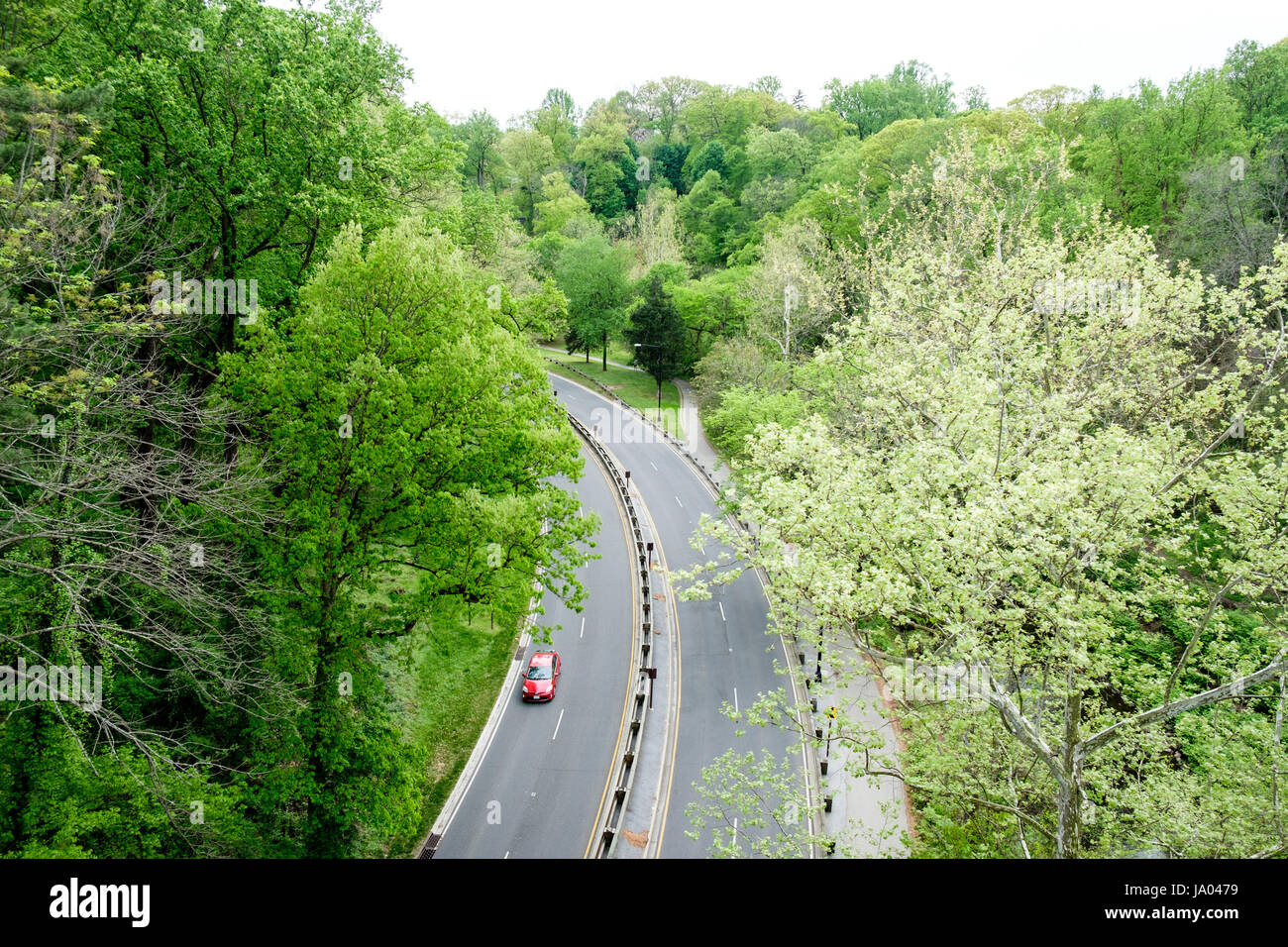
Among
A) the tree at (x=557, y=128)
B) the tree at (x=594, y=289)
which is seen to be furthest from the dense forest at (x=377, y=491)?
the tree at (x=557, y=128)

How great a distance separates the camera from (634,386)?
68312 mm

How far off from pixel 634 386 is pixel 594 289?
1081 centimetres

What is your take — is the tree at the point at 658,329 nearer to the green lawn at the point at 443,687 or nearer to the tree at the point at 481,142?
the green lawn at the point at 443,687

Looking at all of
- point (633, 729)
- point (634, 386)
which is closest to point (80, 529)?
point (633, 729)

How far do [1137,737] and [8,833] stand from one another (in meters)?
20.7

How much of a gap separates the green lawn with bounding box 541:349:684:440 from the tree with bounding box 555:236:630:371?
3.69m

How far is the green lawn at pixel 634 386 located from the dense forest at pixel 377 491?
116 feet

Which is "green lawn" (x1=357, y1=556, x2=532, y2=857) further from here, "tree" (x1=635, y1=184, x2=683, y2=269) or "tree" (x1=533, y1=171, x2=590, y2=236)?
"tree" (x1=533, y1=171, x2=590, y2=236)

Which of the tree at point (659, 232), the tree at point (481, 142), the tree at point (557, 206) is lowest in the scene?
the tree at point (659, 232)

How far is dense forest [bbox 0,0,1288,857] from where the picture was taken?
36.2ft

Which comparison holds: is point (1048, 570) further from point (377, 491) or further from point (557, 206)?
point (557, 206)

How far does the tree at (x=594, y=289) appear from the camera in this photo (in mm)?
68938

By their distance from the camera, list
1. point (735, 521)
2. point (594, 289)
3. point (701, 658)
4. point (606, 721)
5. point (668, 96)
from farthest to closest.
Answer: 1. point (668, 96)
2. point (594, 289)
3. point (735, 521)
4. point (701, 658)
5. point (606, 721)

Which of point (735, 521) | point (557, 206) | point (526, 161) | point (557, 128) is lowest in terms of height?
point (735, 521)
